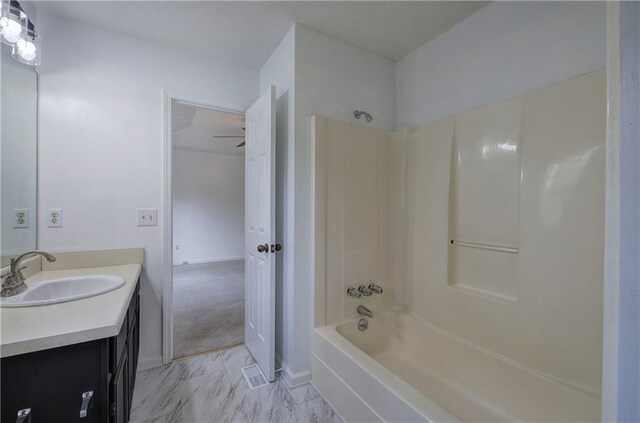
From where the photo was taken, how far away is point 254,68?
241 centimetres

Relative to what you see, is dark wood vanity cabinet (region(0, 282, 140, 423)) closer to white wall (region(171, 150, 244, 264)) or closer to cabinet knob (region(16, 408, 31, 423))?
cabinet knob (region(16, 408, 31, 423))

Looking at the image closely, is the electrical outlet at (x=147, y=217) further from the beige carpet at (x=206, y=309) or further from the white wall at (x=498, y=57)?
the white wall at (x=498, y=57)

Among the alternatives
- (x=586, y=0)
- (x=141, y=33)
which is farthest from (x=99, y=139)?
(x=586, y=0)

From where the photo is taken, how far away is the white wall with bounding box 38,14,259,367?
176 cm

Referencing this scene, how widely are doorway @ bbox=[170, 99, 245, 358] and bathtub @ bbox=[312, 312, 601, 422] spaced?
1.56 meters

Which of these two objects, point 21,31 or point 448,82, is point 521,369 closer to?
point 448,82

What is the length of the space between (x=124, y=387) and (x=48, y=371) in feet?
1.43

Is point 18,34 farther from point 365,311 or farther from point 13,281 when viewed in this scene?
point 365,311

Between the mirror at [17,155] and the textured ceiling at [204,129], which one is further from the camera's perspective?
the textured ceiling at [204,129]

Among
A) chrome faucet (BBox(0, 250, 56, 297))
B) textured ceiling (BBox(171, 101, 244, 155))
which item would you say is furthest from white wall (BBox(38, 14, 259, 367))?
textured ceiling (BBox(171, 101, 244, 155))

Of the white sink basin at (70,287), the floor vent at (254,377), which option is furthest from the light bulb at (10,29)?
the floor vent at (254,377)

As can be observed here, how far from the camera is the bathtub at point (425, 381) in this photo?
1.23 m

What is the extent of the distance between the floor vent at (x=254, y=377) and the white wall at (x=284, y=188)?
151 millimetres

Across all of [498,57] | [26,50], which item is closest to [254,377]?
[26,50]
